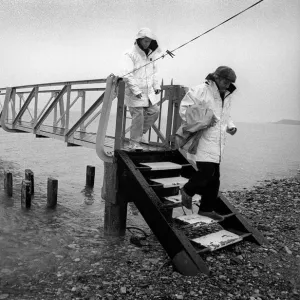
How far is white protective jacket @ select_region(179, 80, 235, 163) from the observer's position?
14.8 feet

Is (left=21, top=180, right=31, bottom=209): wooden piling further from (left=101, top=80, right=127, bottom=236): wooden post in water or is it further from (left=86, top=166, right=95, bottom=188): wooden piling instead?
(left=101, top=80, right=127, bottom=236): wooden post in water

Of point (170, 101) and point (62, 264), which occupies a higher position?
point (170, 101)

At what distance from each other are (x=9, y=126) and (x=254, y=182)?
12.6 meters

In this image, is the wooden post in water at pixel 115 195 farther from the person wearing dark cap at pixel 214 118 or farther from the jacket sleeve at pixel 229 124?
the jacket sleeve at pixel 229 124

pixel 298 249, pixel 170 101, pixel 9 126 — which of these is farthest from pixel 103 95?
pixel 9 126

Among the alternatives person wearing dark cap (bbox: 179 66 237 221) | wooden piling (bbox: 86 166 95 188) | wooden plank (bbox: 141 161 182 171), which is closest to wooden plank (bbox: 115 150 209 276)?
wooden plank (bbox: 141 161 182 171)

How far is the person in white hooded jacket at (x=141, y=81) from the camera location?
581 centimetres

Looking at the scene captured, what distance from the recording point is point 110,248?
5902 mm

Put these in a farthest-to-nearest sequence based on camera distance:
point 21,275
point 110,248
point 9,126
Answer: point 9,126, point 110,248, point 21,275

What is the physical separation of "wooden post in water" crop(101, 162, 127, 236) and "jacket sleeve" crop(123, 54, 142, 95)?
4.51 feet

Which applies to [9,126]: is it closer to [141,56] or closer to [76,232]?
[76,232]

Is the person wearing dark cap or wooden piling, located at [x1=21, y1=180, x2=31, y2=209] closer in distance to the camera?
the person wearing dark cap

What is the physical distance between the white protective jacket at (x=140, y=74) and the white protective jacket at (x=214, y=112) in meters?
1.56

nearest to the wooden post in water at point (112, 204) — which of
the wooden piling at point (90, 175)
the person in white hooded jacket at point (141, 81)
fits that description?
the person in white hooded jacket at point (141, 81)
